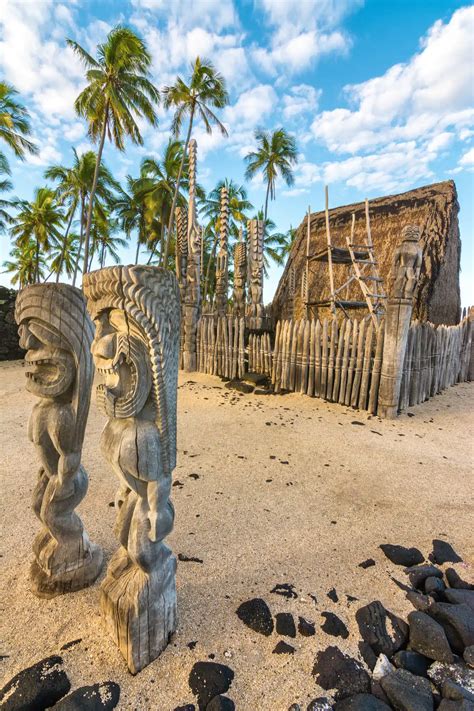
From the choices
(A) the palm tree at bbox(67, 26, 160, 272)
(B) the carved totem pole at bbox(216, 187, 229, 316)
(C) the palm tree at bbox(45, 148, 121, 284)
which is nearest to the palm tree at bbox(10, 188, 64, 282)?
(C) the palm tree at bbox(45, 148, 121, 284)

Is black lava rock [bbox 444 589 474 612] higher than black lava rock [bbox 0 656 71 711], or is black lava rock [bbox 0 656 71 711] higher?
black lava rock [bbox 0 656 71 711]

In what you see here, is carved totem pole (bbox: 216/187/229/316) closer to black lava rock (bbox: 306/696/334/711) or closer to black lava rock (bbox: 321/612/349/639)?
black lava rock (bbox: 321/612/349/639)

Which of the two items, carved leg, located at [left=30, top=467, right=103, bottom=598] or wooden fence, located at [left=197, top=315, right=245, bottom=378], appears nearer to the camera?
carved leg, located at [left=30, top=467, right=103, bottom=598]

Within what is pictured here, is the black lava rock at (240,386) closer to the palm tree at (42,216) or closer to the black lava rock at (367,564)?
the black lava rock at (367,564)

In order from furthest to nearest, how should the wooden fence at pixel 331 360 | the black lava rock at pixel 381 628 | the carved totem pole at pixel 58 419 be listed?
the wooden fence at pixel 331 360 → the carved totem pole at pixel 58 419 → the black lava rock at pixel 381 628

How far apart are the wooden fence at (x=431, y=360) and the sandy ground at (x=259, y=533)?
1145mm

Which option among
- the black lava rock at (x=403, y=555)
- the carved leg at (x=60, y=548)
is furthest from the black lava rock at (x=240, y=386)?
the carved leg at (x=60, y=548)

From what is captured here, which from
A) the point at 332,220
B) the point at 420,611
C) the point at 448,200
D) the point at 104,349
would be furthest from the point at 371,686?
the point at 332,220

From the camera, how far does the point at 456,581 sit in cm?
232

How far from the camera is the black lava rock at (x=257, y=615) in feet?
6.36

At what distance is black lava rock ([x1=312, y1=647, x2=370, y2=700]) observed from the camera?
5.32 feet

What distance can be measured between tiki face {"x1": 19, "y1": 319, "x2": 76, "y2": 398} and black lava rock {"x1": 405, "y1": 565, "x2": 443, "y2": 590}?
2.77 metres

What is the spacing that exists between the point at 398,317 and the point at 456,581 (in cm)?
469

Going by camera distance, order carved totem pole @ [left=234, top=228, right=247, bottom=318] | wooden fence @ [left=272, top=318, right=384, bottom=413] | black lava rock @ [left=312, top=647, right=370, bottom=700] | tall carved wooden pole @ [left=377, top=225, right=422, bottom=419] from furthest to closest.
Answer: carved totem pole @ [left=234, top=228, right=247, bottom=318] → wooden fence @ [left=272, top=318, right=384, bottom=413] → tall carved wooden pole @ [left=377, top=225, right=422, bottom=419] → black lava rock @ [left=312, top=647, right=370, bottom=700]
